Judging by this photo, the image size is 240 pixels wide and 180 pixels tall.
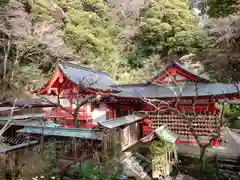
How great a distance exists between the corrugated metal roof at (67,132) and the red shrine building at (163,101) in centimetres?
69

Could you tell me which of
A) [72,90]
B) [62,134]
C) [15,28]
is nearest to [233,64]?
[72,90]

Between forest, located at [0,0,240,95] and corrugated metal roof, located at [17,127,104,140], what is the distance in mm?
12870

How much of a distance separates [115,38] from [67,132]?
23.7 meters

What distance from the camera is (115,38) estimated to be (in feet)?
96.2

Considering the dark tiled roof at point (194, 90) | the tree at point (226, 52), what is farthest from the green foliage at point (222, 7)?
the dark tiled roof at point (194, 90)

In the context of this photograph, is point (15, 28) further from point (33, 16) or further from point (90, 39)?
point (90, 39)

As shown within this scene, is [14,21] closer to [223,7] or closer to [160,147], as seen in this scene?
[160,147]

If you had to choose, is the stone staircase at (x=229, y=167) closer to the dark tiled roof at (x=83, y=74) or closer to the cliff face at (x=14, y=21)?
the dark tiled roof at (x=83, y=74)

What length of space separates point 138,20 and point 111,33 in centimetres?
506

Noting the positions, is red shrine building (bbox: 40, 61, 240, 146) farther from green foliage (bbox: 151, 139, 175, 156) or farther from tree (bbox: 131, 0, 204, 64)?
tree (bbox: 131, 0, 204, 64)

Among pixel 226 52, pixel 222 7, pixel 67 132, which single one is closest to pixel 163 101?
pixel 67 132

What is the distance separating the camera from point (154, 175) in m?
7.01

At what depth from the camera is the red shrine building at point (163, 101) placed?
923cm

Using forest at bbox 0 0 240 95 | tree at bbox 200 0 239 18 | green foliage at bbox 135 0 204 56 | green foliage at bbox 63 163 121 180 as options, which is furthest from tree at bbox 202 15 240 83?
green foliage at bbox 63 163 121 180
